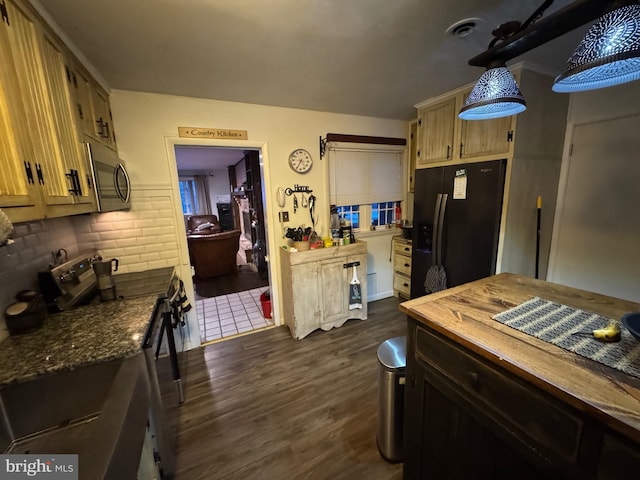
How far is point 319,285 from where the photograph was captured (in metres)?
2.74

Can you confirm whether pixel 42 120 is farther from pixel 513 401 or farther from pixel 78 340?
pixel 513 401

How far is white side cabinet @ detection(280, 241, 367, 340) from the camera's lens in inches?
104

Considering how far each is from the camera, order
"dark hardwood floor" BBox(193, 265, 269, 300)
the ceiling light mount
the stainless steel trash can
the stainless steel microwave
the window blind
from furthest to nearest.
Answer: "dark hardwood floor" BBox(193, 265, 269, 300)
the window blind
the stainless steel microwave
the stainless steel trash can
the ceiling light mount

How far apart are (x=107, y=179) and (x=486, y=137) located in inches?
117

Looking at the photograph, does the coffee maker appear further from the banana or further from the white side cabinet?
the banana

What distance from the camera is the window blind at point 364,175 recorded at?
3.09m

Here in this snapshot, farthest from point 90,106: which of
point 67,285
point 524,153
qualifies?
point 524,153

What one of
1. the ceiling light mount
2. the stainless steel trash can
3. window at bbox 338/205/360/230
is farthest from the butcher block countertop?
window at bbox 338/205/360/230

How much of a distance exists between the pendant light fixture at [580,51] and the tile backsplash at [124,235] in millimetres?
2507

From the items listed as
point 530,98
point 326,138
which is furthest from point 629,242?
point 326,138

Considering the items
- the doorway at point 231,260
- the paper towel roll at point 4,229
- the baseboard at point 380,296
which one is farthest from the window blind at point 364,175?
the paper towel roll at point 4,229

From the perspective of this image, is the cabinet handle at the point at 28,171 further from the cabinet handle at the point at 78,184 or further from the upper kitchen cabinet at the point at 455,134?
the upper kitchen cabinet at the point at 455,134

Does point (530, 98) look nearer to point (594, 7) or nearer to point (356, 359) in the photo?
point (594, 7)

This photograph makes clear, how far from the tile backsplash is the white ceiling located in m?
1.03
